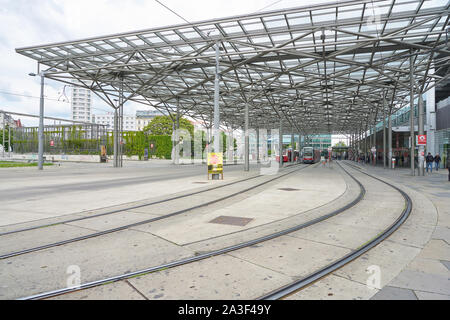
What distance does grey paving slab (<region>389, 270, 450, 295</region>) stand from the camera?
3010 millimetres

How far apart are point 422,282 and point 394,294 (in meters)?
0.62

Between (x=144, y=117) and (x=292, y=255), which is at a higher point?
(x=144, y=117)

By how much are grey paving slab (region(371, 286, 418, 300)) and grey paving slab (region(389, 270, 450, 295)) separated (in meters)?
0.13

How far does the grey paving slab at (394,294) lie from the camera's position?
2775 millimetres

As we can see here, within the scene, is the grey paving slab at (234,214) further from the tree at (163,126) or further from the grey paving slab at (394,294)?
the tree at (163,126)

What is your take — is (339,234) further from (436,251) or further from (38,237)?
(38,237)

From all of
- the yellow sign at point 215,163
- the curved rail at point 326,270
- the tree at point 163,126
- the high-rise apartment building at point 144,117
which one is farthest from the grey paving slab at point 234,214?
the high-rise apartment building at point 144,117

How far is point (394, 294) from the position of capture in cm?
285

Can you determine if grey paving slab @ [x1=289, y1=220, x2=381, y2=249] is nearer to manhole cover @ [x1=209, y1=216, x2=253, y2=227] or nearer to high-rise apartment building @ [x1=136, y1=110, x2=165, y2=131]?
manhole cover @ [x1=209, y1=216, x2=253, y2=227]

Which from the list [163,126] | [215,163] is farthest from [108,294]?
[163,126]

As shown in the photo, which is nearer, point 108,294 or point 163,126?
point 108,294

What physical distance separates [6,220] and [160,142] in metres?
54.0

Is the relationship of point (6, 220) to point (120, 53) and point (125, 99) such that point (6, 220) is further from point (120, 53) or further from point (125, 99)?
point (125, 99)

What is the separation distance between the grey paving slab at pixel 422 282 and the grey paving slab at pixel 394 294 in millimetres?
131
